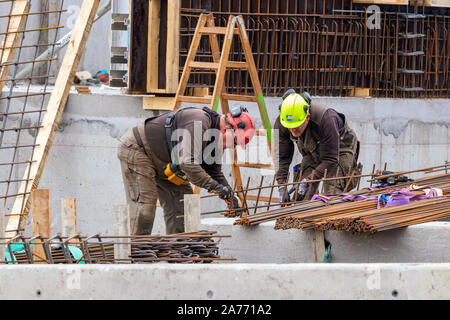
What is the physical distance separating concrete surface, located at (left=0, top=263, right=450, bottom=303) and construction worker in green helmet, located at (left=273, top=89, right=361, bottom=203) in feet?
11.0

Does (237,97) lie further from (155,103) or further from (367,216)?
(367,216)

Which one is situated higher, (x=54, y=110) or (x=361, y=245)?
(x=54, y=110)

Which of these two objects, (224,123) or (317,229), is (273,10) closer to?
(224,123)

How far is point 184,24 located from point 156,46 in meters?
0.49

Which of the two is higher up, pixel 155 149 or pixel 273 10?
pixel 273 10

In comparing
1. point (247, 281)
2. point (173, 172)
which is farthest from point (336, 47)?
point (247, 281)

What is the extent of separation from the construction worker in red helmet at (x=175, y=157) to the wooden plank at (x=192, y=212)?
1095 millimetres

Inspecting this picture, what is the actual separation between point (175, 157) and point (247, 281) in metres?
3.51

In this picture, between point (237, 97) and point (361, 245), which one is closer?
point (361, 245)

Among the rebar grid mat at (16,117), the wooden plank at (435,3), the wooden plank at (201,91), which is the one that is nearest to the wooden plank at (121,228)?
the rebar grid mat at (16,117)

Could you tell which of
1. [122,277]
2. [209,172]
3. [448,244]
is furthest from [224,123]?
[122,277]

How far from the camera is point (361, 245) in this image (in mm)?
7418

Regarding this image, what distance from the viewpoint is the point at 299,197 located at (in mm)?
9258

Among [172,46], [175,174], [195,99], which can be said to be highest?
[172,46]
